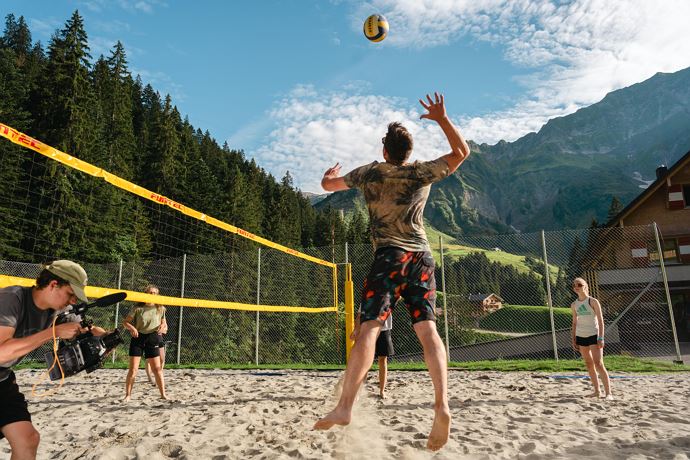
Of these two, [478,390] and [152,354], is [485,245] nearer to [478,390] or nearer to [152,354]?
[478,390]

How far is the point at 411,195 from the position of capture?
8.25 ft

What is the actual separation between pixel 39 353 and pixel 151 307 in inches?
426

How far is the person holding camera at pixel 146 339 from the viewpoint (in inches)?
213

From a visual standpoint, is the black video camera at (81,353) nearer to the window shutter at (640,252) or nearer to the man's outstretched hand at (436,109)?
the man's outstretched hand at (436,109)

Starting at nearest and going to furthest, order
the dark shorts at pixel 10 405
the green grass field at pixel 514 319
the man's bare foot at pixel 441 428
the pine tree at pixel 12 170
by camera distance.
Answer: the man's bare foot at pixel 441 428, the dark shorts at pixel 10 405, the green grass field at pixel 514 319, the pine tree at pixel 12 170

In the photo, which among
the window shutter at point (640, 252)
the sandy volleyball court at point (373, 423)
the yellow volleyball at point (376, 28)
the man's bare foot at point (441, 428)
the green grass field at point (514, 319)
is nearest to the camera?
the man's bare foot at point (441, 428)

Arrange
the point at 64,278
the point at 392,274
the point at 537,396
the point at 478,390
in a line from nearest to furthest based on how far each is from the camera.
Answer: the point at 64,278, the point at 392,274, the point at 537,396, the point at 478,390

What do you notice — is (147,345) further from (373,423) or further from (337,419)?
(337,419)

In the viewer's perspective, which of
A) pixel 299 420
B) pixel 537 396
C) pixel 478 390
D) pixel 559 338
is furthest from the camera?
pixel 559 338

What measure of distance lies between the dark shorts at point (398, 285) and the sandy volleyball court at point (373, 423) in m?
1.12

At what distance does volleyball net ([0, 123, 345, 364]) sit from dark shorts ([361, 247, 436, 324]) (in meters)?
6.51

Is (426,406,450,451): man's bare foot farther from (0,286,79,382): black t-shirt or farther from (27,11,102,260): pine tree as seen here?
(27,11,102,260): pine tree

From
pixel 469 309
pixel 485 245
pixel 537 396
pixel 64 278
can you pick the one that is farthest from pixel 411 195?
pixel 469 309

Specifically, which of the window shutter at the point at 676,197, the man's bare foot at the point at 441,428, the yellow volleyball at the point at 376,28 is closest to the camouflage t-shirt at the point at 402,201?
the man's bare foot at the point at 441,428
